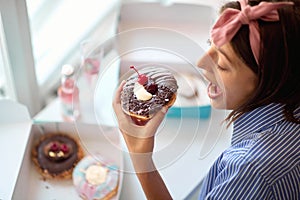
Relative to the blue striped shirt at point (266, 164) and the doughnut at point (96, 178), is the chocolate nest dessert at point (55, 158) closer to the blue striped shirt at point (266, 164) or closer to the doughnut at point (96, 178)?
the doughnut at point (96, 178)

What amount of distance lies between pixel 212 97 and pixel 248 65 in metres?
0.14

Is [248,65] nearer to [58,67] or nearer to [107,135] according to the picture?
[107,135]

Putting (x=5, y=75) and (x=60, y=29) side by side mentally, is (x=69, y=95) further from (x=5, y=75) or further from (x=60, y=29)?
(x=60, y=29)

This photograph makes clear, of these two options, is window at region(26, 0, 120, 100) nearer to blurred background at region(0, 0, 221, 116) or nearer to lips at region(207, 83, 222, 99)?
blurred background at region(0, 0, 221, 116)

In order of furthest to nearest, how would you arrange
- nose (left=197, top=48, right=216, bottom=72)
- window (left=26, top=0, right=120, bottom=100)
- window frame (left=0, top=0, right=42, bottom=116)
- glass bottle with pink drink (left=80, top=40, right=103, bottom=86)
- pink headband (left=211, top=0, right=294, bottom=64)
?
window (left=26, top=0, right=120, bottom=100)
glass bottle with pink drink (left=80, top=40, right=103, bottom=86)
window frame (left=0, top=0, right=42, bottom=116)
nose (left=197, top=48, right=216, bottom=72)
pink headband (left=211, top=0, right=294, bottom=64)

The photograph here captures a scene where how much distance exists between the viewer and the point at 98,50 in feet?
3.92

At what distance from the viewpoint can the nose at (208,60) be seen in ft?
2.50

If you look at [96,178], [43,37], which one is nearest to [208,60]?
[96,178]

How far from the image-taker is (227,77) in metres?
0.75

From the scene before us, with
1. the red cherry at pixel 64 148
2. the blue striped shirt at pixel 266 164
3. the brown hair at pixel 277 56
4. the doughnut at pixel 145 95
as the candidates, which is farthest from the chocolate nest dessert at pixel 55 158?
the brown hair at pixel 277 56

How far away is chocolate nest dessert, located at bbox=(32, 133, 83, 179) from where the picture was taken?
1024mm

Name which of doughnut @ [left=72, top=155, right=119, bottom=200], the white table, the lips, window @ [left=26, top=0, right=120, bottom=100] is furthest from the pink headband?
window @ [left=26, top=0, right=120, bottom=100]

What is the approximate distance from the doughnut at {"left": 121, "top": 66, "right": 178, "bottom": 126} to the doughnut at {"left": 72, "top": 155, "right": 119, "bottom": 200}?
0.24m

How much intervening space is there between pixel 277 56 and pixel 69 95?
63 cm
